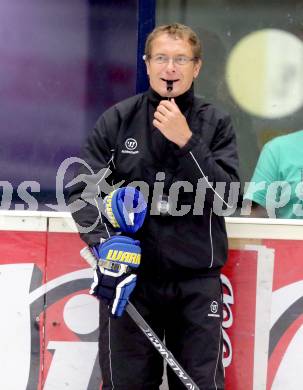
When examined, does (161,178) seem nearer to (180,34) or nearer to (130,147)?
(130,147)

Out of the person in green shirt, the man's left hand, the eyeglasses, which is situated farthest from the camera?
the person in green shirt

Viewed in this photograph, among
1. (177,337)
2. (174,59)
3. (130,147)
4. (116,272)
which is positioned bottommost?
(177,337)

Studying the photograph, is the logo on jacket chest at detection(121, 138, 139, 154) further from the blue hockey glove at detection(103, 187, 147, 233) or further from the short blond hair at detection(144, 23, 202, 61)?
the short blond hair at detection(144, 23, 202, 61)

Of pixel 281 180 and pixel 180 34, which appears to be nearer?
pixel 180 34

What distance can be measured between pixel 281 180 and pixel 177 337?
89 cm

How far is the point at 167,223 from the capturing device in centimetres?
313

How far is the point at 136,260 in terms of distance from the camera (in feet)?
9.93

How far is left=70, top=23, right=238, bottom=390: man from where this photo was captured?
10.2 ft

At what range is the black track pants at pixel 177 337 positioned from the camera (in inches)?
124

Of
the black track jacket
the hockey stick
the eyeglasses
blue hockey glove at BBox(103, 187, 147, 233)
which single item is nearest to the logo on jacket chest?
the black track jacket

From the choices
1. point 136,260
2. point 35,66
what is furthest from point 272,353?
point 35,66

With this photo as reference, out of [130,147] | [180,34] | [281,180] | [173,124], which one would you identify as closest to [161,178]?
[130,147]

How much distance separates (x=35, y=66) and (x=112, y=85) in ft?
1.65

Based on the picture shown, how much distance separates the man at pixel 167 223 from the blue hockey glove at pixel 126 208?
7cm
